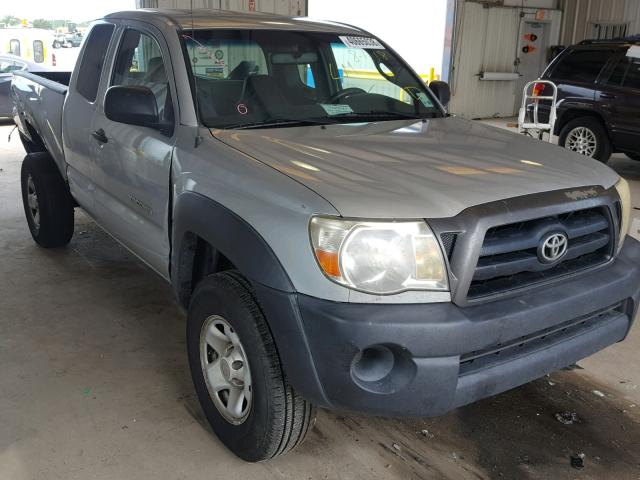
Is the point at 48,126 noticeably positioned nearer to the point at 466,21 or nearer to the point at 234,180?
the point at 234,180

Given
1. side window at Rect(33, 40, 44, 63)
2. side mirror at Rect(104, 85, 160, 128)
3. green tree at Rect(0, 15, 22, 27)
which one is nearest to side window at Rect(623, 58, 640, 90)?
side mirror at Rect(104, 85, 160, 128)

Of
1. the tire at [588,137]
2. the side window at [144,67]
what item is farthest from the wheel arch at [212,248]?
the tire at [588,137]

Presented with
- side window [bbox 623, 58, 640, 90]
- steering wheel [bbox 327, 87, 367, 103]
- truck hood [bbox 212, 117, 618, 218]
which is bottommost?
truck hood [bbox 212, 117, 618, 218]

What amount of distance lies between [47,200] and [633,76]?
6.92 metres

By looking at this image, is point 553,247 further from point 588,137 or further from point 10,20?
point 10,20

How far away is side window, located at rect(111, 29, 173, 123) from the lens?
2.99m

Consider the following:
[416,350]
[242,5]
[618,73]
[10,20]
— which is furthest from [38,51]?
[416,350]

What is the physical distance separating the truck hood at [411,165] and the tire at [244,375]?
505mm

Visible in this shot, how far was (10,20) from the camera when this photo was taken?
14.0 meters

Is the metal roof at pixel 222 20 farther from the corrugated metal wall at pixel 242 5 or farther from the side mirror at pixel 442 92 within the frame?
the corrugated metal wall at pixel 242 5

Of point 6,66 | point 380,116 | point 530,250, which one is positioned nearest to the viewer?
point 530,250

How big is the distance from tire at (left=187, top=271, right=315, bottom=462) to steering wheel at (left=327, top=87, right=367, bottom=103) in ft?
4.12

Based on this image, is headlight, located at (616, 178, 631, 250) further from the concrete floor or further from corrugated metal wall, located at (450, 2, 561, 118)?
corrugated metal wall, located at (450, 2, 561, 118)

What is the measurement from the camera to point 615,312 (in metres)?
2.57
